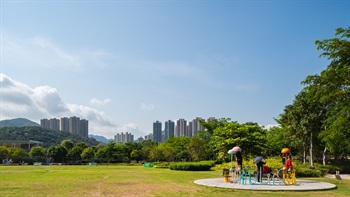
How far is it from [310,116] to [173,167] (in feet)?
56.6

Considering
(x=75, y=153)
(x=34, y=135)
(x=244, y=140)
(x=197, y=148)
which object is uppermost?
(x=244, y=140)

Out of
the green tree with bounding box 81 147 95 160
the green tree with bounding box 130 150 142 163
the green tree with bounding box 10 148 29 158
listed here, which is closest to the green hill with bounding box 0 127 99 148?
the green tree with bounding box 10 148 29 158

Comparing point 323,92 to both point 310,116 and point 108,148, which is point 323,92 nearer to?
point 310,116

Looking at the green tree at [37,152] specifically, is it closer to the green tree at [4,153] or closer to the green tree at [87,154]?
the green tree at [4,153]

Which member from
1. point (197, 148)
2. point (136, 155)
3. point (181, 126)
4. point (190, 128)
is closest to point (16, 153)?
point (136, 155)

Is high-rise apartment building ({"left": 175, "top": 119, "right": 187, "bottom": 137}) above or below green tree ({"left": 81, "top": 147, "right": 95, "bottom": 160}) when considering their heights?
above

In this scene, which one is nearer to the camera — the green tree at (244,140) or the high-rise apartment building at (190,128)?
the green tree at (244,140)

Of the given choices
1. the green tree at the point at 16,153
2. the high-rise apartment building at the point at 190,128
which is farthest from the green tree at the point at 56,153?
the high-rise apartment building at the point at 190,128

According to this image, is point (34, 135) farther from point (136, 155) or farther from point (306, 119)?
point (306, 119)

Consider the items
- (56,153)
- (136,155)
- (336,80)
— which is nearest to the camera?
(336,80)

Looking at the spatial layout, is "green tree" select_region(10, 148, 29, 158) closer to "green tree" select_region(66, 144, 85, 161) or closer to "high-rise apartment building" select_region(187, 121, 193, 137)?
"green tree" select_region(66, 144, 85, 161)

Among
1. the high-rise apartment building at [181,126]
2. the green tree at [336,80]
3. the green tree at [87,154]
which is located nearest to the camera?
the green tree at [336,80]

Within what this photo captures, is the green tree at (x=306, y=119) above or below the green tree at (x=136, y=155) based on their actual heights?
above

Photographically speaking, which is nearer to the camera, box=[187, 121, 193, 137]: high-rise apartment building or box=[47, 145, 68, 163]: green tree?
box=[47, 145, 68, 163]: green tree
